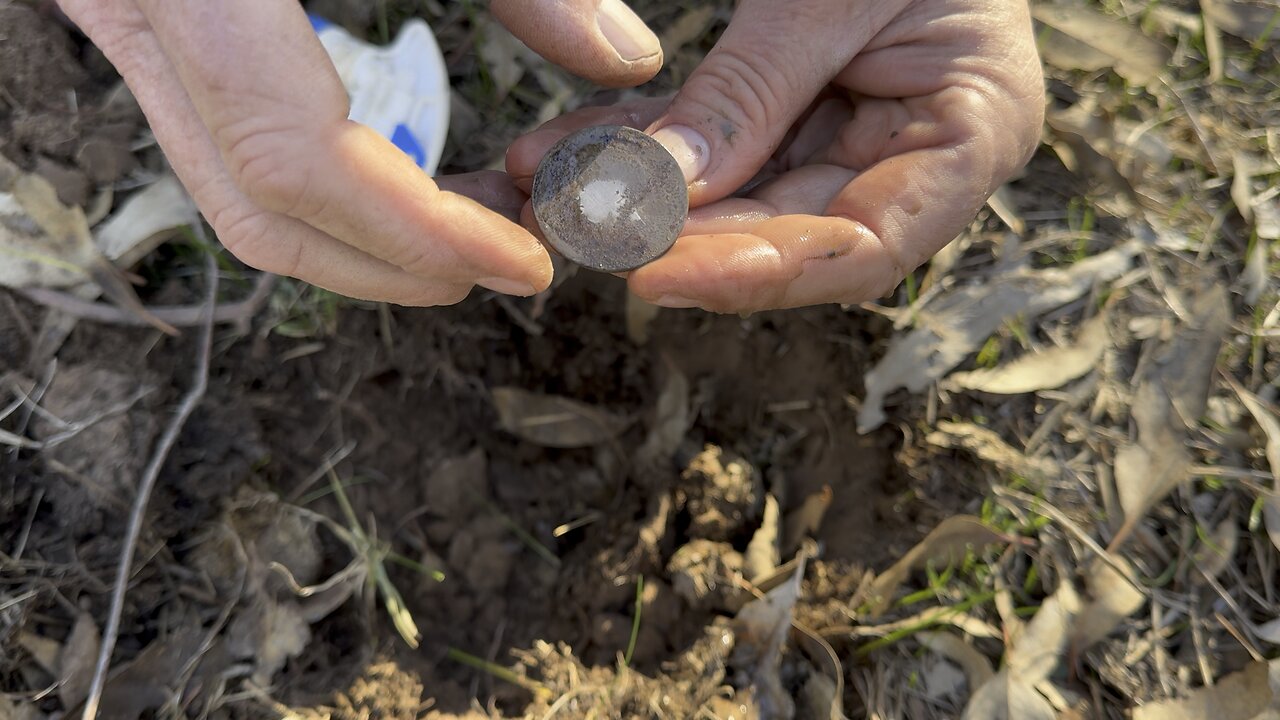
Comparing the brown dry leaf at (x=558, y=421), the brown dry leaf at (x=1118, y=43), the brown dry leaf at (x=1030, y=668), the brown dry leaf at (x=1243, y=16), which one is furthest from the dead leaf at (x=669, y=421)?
the brown dry leaf at (x=1243, y=16)

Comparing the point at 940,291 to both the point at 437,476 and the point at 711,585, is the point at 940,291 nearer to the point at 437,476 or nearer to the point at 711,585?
the point at 711,585

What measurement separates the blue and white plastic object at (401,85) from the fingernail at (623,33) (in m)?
0.60

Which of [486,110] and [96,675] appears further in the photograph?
[486,110]

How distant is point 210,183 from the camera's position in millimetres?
1736

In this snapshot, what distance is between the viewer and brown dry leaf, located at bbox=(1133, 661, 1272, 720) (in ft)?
6.41

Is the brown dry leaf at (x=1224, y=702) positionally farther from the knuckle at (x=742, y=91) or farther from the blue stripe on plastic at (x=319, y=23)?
the blue stripe on plastic at (x=319, y=23)

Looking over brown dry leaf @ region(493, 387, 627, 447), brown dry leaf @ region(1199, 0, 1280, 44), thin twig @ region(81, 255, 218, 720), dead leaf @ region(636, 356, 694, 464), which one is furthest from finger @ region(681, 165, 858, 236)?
brown dry leaf @ region(1199, 0, 1280, 44)

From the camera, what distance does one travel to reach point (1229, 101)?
2596 mm

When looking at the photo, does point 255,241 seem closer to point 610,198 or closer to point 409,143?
point 409,143

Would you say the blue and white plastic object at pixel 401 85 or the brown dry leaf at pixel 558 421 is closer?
the blue and white plastic object at pixel 401 85

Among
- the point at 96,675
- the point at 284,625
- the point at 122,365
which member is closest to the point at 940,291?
the point at 284,625

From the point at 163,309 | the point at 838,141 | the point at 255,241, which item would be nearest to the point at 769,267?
the point at 838,141

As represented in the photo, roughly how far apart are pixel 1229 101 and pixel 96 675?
11.2ft

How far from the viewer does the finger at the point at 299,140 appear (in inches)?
58.8
